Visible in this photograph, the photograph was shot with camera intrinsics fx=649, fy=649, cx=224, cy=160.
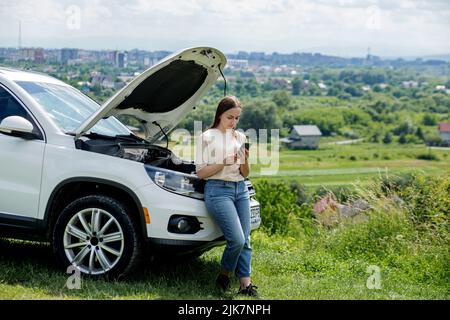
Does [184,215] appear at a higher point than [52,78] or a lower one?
lower

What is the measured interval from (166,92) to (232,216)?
1.76 metres

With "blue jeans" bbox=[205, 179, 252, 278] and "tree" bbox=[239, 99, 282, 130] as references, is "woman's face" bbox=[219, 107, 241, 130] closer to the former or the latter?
"blue jeans" bbox=[205, 179, 252, 278]

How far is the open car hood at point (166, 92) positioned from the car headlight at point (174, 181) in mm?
720

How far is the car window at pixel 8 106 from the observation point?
5.95 metres

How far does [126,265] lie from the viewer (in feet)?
18.1

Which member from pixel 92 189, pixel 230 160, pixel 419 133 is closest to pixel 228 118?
pixel 230 160

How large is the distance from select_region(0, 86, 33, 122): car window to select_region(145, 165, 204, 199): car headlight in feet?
4.54

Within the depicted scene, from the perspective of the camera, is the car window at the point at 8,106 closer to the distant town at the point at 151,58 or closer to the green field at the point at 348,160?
the distant town at the point at 151,58

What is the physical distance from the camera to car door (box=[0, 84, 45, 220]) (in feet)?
18.8

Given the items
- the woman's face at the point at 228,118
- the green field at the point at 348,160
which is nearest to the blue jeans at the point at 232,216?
the woman's face at the point at 228,118

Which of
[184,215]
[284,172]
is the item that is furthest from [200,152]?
[284,172]

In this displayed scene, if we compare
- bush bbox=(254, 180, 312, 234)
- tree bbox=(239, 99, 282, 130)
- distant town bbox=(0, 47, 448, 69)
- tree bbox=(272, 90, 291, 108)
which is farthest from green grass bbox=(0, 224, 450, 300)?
tree bbox=(272, 90, 291, 108)
